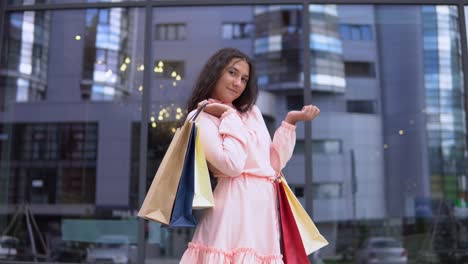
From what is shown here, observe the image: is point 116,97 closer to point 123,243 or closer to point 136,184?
point 136,184

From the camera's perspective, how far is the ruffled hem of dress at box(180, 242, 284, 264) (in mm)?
1940

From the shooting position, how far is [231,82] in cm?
219

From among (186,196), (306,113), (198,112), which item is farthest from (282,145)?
(186,196)

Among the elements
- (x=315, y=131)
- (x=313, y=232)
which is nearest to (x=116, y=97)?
(x=315, y=131)

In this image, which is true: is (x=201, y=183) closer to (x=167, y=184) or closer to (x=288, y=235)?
(x=167, y=184)

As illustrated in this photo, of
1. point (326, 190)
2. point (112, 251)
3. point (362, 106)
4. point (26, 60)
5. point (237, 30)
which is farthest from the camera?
point (362, 106)

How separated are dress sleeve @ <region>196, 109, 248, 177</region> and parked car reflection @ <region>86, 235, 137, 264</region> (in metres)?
5.21

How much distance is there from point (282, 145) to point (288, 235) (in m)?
0.39

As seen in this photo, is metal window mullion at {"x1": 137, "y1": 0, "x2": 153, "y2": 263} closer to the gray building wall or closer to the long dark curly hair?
the long dark curly hair

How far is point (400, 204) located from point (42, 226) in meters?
5.93

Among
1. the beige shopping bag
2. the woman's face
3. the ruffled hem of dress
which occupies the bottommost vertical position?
the ruffled hem of dress

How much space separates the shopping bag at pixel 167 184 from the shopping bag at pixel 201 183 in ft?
0.17

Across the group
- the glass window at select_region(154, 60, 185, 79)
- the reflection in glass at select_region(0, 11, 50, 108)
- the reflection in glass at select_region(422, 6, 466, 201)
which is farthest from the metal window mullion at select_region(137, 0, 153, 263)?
the reflection in glass at select_region(422, 6, 466, 201)

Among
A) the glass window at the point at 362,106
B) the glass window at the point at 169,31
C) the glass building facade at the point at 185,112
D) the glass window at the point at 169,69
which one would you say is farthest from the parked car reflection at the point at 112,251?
the glass window at the point at 362,106
